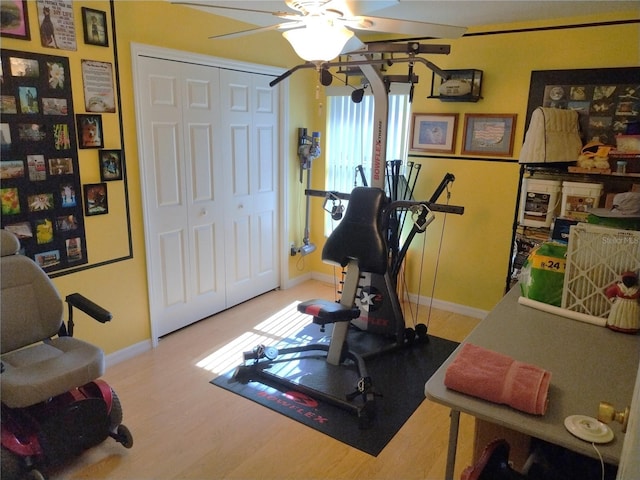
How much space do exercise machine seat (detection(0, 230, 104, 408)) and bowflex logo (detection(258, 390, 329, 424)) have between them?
98 centimetres

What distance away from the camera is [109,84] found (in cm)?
272

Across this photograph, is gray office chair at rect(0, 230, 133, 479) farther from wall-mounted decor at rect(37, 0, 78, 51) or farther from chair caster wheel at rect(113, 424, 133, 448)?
wall-mounted decor at rect(37, 0, 78, 51)

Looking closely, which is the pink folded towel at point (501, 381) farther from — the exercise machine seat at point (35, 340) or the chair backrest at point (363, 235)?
the exercise machine seat at point (35, 340)

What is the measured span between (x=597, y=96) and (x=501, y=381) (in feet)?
8.88

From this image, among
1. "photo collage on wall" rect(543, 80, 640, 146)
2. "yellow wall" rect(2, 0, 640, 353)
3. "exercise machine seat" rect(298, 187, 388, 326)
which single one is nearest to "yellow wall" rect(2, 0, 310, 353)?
"yellow wall" rect(2, 0, 640, 353)

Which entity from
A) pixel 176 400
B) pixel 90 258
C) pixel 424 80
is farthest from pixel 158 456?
pixel 424 80

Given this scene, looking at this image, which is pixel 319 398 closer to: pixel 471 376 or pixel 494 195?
pixel 471 376

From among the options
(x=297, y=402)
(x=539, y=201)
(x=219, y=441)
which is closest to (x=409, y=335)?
(x=297, y=402)

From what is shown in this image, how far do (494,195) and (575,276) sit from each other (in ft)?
6.25

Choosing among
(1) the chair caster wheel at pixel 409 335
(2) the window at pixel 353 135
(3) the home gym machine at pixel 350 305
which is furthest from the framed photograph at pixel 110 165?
(1) the chair caster wheel at pixel 409 335

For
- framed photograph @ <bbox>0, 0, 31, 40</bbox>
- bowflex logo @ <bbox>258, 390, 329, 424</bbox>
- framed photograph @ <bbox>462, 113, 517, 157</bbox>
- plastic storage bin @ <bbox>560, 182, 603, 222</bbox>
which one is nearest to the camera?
framed photograph @ <bbox>0, 0, 31, 40</bbox>

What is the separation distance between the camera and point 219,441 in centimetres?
231

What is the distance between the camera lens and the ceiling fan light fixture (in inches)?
70.0

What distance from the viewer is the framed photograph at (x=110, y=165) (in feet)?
8.99
